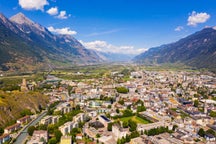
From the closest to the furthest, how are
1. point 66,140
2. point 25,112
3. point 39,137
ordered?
point 66,140
point 39,137
point 25,112

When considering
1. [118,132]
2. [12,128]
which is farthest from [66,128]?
[12,128]

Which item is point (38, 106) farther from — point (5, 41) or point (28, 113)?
point (5, 41)

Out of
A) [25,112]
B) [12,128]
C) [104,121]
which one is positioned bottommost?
[12,128]

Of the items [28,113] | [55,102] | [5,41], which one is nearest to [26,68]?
[5,41]

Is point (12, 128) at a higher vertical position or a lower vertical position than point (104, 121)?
lower

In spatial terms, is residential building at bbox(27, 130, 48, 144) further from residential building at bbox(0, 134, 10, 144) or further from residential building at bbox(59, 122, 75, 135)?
residential building at bbox(0, 134, 10, 144)

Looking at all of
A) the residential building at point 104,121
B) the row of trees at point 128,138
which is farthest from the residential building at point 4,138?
the row of trees at point 128,138

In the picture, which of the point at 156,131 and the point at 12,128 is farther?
the point at 12,128

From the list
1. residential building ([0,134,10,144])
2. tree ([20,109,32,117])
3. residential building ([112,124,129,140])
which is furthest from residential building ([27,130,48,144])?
tree ([20,109,32,117])

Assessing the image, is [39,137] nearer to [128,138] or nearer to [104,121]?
[104,121]

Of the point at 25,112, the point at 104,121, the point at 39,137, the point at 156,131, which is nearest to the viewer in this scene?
the point at 39,137

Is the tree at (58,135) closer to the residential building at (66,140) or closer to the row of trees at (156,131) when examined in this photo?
the residential building at (66,140)
